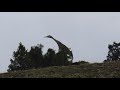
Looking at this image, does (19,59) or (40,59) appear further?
(19,59)

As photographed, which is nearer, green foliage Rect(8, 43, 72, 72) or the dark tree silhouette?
green foliage Rect(8, 43, 72, 72)

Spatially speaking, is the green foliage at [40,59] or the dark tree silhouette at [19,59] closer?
the green foliage at [40,59]

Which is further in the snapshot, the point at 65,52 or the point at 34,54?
the point at 34,54
